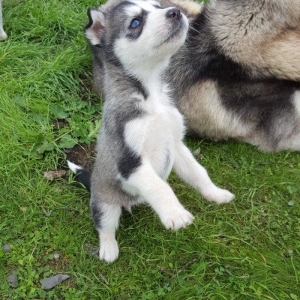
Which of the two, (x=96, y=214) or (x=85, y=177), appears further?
(x=85, y=177)

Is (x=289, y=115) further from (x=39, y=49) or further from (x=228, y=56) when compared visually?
(x=39, y=49)

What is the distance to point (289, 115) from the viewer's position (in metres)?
4.48

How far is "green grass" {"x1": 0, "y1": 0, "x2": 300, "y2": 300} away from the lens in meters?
3.60

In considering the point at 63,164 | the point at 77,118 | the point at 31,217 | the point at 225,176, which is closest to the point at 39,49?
the point at 77,118

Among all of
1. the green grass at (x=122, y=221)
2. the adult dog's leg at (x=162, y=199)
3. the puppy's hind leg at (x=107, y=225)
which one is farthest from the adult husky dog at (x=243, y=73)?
the adult dog's leg at (x=162, y=199)

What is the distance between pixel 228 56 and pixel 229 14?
41 cm

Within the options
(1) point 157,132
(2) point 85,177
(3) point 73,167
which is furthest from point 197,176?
(3) point 73,167

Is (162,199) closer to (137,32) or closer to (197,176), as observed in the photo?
(197,176)

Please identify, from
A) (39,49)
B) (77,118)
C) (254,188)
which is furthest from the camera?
(39,49)

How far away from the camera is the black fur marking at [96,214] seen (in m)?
3.68

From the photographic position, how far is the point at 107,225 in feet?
12.2

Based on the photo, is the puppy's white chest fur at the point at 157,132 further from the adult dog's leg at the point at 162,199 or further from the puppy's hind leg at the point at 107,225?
the puppy's hind leg at the point at 107,225

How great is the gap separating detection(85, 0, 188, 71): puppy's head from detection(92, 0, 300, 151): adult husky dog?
111 cm

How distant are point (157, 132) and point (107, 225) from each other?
88cm
